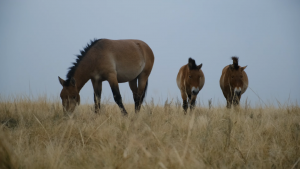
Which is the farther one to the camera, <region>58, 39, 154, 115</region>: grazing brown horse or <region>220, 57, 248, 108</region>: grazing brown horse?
<region>220, 57, 248, 108</region>: grazing brown horse

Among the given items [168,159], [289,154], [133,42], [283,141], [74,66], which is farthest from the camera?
[133,42]

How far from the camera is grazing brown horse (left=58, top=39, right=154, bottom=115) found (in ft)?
19.0

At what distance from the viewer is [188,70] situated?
24.8ft

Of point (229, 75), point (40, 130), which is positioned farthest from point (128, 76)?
point (40, 130)

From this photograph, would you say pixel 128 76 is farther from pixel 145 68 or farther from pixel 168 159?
pixel 168 159

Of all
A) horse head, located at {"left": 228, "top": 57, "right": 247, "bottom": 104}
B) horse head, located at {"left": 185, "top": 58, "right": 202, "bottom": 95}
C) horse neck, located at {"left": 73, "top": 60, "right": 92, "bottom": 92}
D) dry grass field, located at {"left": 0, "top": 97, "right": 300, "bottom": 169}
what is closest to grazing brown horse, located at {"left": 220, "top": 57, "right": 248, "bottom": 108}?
horse head, located at {"left": 228, "top": 57, "right": 247, "bottom": 104}

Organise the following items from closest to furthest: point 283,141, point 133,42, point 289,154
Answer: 1. point 289,154
2. point 283,141
3. point 133,42

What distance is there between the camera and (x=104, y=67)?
6.56 m

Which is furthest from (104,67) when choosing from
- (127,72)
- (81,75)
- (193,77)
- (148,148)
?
(148,148)

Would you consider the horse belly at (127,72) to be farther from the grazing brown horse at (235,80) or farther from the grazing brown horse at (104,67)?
the grazing brown horse at (235,80)

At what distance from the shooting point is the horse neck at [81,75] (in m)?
6.39

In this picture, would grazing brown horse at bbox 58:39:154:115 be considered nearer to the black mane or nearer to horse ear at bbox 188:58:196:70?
the black mane

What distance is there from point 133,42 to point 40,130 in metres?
4.95

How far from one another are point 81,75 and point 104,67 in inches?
25.1
